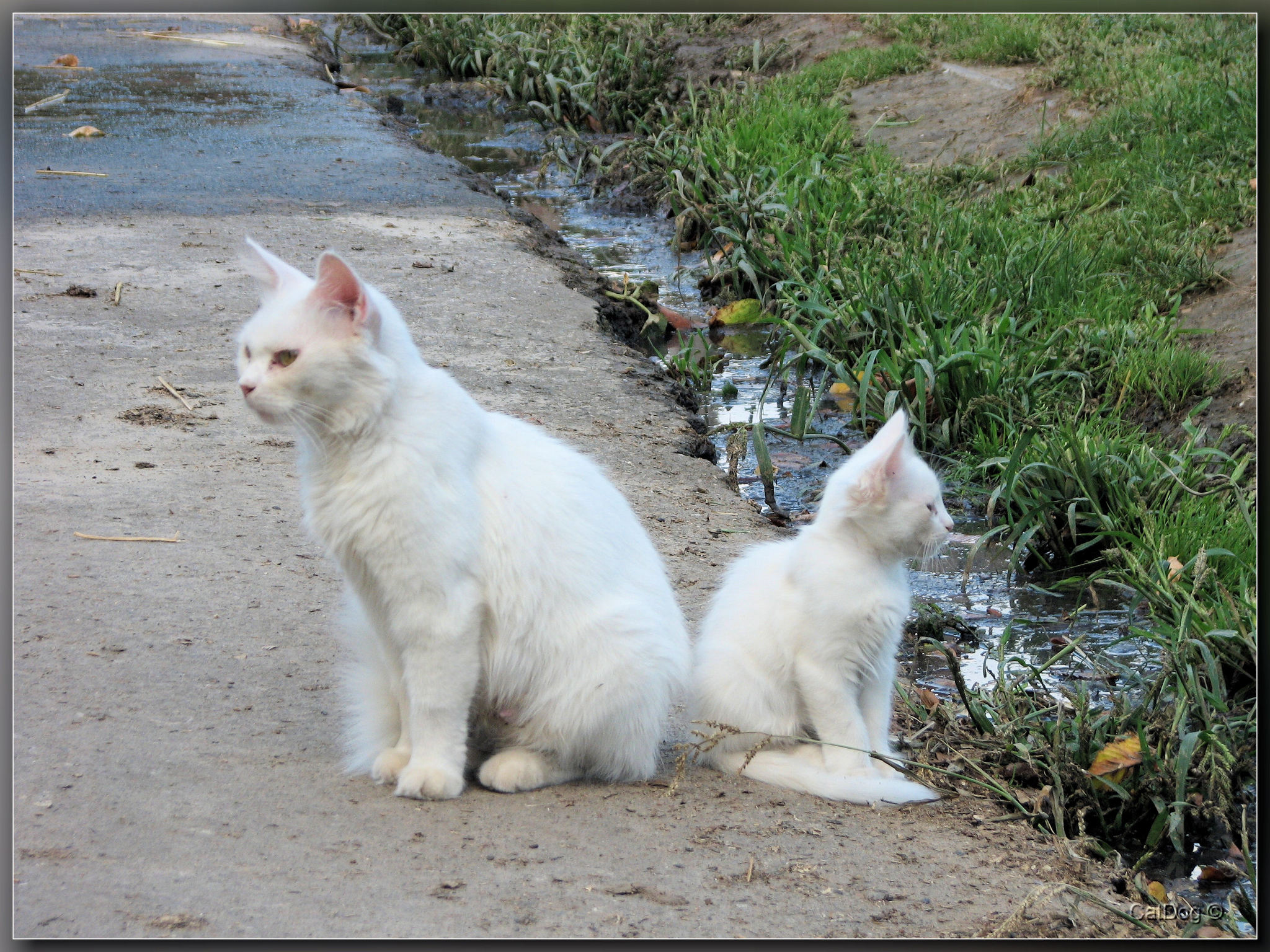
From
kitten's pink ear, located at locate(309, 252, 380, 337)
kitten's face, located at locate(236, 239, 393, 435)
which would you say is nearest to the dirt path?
kitten's face, located at locate(236, 239, 393, 435)

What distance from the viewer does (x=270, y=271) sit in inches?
96.5

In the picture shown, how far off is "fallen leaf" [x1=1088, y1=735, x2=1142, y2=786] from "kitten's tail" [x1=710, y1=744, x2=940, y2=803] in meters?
0.39

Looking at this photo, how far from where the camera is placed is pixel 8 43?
227cm

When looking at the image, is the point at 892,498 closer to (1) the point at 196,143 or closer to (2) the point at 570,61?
(2) the point at 570,61

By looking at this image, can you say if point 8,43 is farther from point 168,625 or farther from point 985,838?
point 985,838

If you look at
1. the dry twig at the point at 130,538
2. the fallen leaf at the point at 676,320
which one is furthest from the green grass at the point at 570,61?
the dry twig at the point at 130,538

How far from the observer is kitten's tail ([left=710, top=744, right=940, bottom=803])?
268cm

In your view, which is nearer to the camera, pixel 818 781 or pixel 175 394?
pixel 818 781

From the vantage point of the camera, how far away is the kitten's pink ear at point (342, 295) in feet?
7.28

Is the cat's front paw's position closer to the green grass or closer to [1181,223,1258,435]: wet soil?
[1181,223,1258,435]: wet soil

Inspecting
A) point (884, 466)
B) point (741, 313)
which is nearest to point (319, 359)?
point (884, 466)

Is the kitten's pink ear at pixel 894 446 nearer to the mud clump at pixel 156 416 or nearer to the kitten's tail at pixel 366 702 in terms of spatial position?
the kitten's tail at pixel 366 702

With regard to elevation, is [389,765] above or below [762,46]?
below

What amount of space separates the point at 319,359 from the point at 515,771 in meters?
0.96
